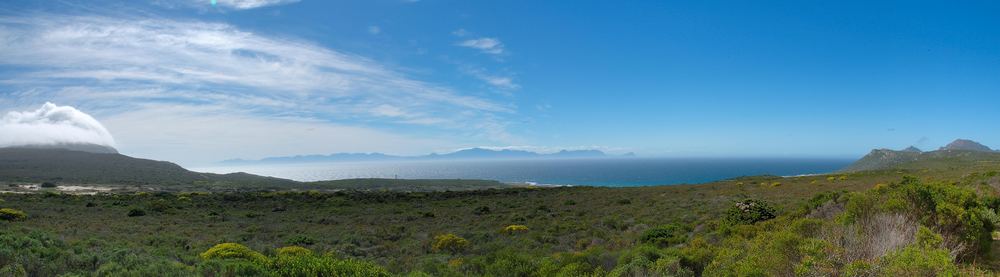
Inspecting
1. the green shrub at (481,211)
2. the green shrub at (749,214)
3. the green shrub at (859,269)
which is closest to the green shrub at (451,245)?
the green shrub at (749,214)

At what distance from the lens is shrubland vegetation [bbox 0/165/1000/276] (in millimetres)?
6062

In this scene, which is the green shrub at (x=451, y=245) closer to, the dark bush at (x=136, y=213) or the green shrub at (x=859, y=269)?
the green shrub at (x=859, y=269)

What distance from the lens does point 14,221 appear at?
55.4 feet

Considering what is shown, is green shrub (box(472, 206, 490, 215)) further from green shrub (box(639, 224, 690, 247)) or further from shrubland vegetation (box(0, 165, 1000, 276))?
green shrub (box(639, 224, 690, 247))

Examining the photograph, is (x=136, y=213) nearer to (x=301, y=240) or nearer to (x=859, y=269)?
(x=301, y=240)

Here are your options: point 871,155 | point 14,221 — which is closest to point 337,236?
point 14,221

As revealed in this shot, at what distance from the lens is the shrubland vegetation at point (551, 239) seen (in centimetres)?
606

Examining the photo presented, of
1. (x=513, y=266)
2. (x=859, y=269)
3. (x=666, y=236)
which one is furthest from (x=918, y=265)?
(x=666, y=236)

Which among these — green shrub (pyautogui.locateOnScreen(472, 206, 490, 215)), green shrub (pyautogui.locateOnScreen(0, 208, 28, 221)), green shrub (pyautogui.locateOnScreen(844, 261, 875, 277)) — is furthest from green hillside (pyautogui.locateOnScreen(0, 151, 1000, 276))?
green shrub (pyautogui.locateOnScreen(0, 208, 28, 221))

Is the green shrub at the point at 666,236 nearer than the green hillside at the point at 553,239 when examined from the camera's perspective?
No

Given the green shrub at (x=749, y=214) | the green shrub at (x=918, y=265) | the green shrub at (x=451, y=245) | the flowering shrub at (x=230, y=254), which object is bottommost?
the green shrub at (x=451, y=245)

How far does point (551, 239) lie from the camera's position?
44.4ft

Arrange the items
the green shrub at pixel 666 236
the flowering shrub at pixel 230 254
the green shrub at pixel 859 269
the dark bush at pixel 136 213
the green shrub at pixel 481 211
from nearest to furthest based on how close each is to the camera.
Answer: the green shrub at pixel 859 269
the flowering shrub at pixel 230 254
the green shrub at pixel 666 236
the dark bush at pixel 136 213
the green shrub at pixel 481 211

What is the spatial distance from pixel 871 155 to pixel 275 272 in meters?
168
